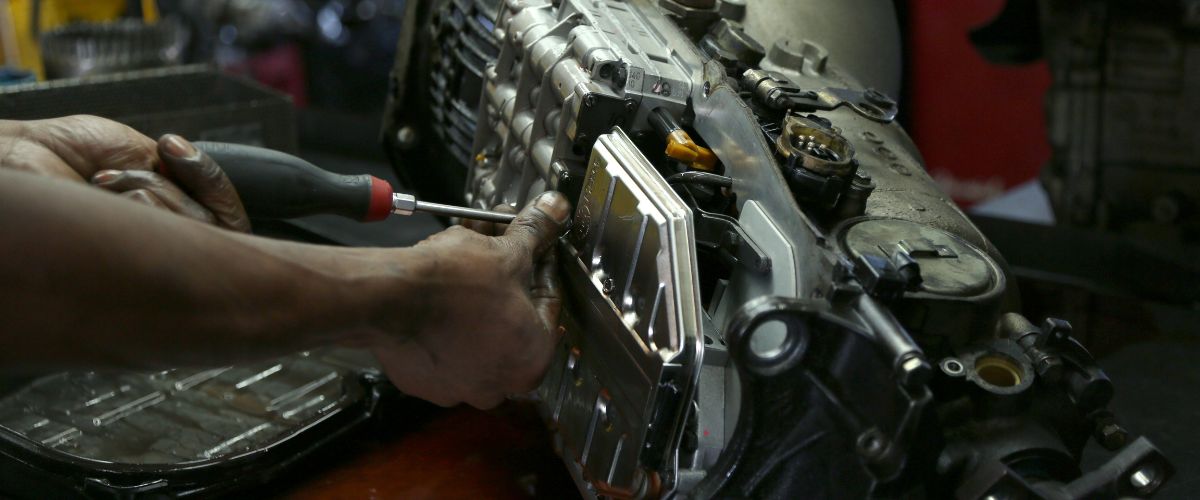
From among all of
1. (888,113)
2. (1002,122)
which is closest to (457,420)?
(888,113)

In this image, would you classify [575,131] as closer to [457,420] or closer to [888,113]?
[888,113]

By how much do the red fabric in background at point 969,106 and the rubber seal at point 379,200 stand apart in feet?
7.95

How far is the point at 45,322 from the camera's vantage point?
0.77 m

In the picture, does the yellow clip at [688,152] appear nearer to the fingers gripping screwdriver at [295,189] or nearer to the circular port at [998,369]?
the fingers gripping screwdriver at [295,189]

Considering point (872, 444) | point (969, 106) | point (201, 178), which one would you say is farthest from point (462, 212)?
point (969, 106)

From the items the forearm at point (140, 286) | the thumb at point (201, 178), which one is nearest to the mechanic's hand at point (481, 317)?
the forearm at point (140, 286)

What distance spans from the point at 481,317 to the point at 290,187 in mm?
309

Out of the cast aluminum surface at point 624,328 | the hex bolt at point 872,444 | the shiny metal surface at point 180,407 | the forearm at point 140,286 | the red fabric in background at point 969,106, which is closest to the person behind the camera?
the forearm at point 140,286

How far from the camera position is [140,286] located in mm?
787

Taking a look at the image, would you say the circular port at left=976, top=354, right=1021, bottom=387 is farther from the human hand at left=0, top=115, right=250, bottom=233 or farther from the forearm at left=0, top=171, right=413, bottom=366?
the human hand at left=0, top=115, right=250, bottom=233

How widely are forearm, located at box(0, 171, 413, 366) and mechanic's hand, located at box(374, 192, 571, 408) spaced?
0.11m

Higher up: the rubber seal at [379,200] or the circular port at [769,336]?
the rubber seal at [379,200]

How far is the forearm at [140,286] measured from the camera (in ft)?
2.49

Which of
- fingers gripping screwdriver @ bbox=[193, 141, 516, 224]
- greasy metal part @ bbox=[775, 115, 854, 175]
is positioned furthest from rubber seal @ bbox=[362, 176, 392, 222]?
greasy metal part @ bbox=[775, 115, 854, 175]
